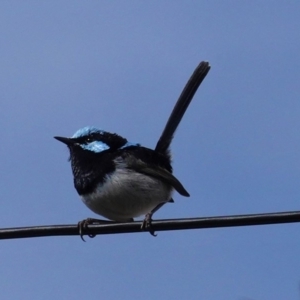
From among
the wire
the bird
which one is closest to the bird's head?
the bird

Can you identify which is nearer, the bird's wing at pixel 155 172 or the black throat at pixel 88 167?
the black throat at pixel 88 167

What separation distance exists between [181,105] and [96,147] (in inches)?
61.6

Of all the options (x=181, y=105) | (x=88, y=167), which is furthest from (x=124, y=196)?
(x=181, y=105)

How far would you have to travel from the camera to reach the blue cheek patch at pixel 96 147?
839cm

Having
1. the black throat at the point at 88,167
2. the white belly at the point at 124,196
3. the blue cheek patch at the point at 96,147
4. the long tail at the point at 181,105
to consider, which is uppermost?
the long tail at the point at 181,105

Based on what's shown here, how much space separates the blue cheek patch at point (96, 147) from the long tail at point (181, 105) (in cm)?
85

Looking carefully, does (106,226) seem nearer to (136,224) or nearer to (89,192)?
(136,224)

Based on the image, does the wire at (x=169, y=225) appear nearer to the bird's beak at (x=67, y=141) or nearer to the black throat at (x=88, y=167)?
the black throat at (x=88, y=167)

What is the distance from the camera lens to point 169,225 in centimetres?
505

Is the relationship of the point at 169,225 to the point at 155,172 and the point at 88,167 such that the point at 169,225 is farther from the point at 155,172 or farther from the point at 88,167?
the point at 155,172

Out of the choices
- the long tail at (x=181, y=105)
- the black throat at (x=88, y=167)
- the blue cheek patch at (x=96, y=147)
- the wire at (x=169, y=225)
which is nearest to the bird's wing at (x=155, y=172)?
the black throat at (x=88, y=167)

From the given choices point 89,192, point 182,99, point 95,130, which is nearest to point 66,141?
point 95,130

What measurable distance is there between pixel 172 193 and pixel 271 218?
387 centimetres

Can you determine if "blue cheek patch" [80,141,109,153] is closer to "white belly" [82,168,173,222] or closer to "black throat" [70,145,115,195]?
"black throat" [70,145,115,195]
